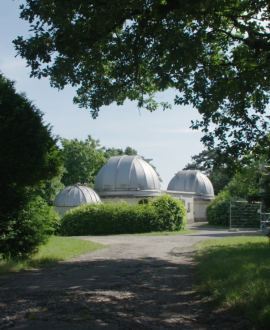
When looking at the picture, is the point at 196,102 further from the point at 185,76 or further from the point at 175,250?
the point at 175,250

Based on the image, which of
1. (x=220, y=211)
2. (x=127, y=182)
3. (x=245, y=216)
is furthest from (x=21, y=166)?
(x=220, y=211)

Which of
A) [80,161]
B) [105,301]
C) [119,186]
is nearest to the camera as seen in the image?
[105,301]

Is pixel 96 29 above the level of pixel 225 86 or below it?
above

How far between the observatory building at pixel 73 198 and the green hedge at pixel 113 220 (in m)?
5.92

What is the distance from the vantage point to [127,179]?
34.2m

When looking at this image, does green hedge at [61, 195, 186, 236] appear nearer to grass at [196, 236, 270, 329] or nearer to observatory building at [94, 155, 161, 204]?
observatory building at [94, 155, 161, 204]

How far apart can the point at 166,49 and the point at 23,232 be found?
5.82 metres

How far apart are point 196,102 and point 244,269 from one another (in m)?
4.98

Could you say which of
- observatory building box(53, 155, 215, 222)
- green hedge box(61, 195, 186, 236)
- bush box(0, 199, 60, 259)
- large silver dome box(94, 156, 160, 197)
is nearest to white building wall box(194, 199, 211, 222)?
observatory building box(53, 155, 215, 222)

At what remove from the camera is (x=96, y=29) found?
8547 mm

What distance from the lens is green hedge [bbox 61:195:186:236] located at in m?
24.8

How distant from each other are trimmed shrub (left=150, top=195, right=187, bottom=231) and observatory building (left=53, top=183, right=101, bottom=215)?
717cm

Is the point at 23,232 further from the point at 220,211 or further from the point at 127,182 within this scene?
the point at 220,211

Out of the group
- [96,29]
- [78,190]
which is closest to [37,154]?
[96,29]
